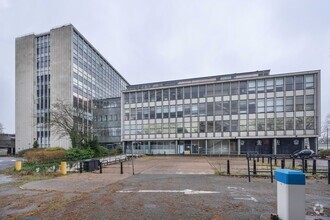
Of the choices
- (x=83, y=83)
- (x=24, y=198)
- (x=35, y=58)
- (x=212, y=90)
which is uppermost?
(x=35, y=58)

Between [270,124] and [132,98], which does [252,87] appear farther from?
[132,98]

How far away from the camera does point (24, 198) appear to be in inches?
317

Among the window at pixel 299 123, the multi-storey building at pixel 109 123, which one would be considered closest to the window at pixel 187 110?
the multi-storey building at pixel 109 123

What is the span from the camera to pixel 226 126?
40.2 m

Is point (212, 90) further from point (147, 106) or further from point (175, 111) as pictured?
point (147, 106)

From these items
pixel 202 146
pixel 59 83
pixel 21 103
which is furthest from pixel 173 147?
pixel 21 103

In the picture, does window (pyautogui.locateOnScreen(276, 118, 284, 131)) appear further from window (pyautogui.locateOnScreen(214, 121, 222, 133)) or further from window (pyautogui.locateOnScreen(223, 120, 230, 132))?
window (pyautogui.locateOnScreen(214, 121, 222, 133))

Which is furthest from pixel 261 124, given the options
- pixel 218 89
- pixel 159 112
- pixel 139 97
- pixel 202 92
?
pixel 139 97

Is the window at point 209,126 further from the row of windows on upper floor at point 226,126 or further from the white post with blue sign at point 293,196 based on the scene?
the white post with blue sign at point 293,196

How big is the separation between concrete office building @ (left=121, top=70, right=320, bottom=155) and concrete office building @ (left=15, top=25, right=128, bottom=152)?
14820 millimetres

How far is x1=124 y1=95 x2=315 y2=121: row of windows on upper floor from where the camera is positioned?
36969 mm

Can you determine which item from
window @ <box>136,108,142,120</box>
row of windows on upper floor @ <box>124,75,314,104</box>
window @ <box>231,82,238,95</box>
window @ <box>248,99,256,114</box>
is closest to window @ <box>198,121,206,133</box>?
row of windows on upper floor @ <box>124,75,314,104</box>

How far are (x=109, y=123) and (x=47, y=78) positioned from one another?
20567 millimetres

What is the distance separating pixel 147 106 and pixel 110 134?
44.9ft
